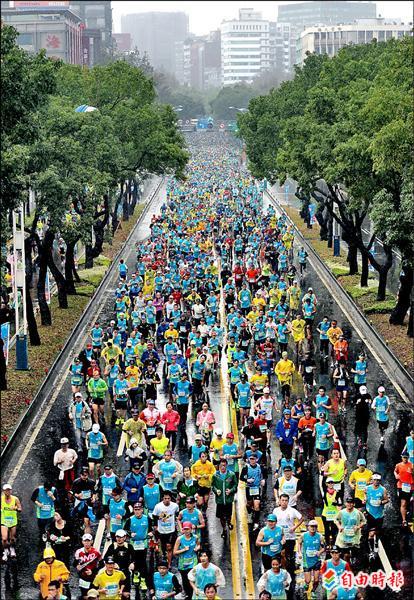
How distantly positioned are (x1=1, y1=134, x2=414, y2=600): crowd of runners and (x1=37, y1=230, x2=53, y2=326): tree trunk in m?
1.88

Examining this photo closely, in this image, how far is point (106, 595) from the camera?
14500mm

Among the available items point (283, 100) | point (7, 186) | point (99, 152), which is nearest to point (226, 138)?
point (283, 100)

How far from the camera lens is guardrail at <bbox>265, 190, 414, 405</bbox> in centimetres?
2884

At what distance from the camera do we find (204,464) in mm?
18578

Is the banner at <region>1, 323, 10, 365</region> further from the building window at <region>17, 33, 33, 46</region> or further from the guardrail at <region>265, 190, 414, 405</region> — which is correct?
the building window at <region>17, 33, 33, 46</region>

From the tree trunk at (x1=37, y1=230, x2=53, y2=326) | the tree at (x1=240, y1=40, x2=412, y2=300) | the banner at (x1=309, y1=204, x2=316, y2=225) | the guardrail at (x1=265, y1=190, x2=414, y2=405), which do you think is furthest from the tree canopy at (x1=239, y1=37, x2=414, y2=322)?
the banner at (x1=309, y1=204, x2=316, y2=225)

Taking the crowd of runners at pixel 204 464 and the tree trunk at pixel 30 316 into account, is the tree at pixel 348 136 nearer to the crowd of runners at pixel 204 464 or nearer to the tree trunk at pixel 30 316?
the crowd of runners at pixel 204 464

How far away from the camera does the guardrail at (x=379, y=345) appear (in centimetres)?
2884

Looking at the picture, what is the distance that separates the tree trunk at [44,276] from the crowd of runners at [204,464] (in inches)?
73.9

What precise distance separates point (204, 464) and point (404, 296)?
17.8 meters

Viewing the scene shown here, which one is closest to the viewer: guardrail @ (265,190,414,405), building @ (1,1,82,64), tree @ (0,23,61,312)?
tree @ (0,23,61,312)

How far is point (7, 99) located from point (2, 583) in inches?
358

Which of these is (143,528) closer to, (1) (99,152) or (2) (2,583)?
(2) (2,583)

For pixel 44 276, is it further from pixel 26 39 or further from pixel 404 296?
pixel 26 39
